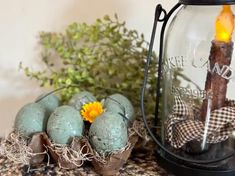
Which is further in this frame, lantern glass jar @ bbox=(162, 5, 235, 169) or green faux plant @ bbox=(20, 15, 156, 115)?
green faux plant @ bbox=(20, 15, 156, 115)

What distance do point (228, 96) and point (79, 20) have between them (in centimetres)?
44

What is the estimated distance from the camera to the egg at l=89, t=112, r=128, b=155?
0.62m

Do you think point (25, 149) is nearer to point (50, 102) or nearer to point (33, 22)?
point (50, 102)

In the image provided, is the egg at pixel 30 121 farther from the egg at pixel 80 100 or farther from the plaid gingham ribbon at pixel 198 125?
the plaid gingham ribbon at pixel 198 125

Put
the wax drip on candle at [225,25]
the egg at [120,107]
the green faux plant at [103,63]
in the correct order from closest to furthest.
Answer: the wax drip on candle at [225,25] < the egg at [120,107] < the green faux plant at [103,63]

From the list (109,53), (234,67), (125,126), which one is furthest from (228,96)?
(109,53)

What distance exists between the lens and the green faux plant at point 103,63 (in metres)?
0.83

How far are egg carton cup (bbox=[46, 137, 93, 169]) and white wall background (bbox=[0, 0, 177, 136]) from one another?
30 cm

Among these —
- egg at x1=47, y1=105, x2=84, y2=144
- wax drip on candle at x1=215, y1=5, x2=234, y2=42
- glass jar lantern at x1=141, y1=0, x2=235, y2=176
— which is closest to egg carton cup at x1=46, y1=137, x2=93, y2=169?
egg at x1=47, y1=105, x2=84, y2=144

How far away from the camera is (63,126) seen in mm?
639

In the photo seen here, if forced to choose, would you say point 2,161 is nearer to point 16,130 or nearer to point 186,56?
point 16,130

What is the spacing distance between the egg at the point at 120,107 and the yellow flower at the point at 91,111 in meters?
0.01

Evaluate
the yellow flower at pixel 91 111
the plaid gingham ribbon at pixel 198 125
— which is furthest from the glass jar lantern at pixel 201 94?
the yellow flower at pixel 91 111

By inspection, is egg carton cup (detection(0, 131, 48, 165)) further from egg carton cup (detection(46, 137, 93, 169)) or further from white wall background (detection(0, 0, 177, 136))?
white wall background (detection(0, 0, 177, 136))
